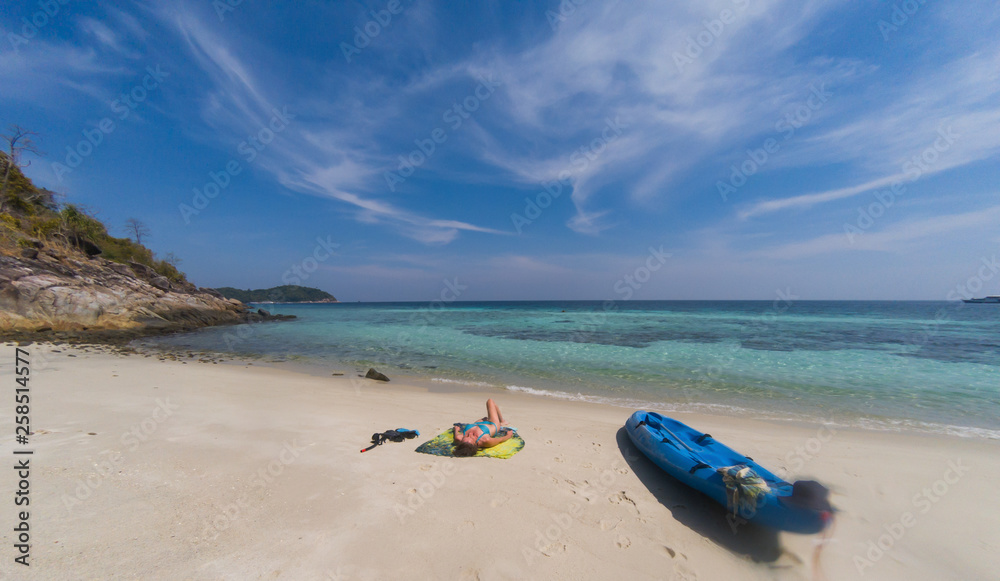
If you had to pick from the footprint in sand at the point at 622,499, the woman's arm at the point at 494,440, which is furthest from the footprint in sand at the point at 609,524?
the woman's arm at the point at 494,440

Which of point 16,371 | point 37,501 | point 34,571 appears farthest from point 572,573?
point 16,371

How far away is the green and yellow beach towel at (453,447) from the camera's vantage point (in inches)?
196

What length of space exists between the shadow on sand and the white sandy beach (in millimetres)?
21

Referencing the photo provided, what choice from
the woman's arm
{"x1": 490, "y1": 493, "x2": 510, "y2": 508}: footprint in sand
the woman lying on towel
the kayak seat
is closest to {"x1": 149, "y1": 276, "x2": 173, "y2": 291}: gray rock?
the woman lying on towel

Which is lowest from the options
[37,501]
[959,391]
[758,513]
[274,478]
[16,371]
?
[959,391]

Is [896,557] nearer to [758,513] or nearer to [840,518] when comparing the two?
[840,518]

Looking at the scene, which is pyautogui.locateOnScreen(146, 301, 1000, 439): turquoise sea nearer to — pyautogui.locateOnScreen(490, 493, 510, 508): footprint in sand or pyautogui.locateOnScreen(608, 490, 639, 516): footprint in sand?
pyautogui.locateOnScreen(608, 490, 639, 516): footprint in sand

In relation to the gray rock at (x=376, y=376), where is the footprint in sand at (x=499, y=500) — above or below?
below

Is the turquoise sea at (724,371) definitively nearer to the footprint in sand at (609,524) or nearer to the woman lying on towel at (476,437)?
the woman lying on towel at (476,437)

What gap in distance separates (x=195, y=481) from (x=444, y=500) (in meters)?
2.91

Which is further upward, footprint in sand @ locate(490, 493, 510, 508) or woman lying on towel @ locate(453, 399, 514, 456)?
woman lying on towel @ locate(453, 399, 514, 456)

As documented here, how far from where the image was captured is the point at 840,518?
4031mm

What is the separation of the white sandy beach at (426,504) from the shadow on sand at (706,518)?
2 cm

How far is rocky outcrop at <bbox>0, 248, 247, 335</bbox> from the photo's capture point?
15312mm
